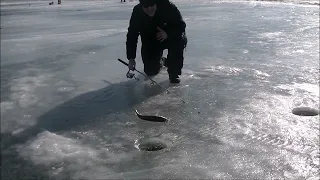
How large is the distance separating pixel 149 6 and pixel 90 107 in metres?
1.27

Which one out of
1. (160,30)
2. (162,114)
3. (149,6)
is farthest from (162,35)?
(162,114)

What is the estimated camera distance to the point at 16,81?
420 centimetres

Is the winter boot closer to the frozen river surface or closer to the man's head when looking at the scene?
the frozen river surface

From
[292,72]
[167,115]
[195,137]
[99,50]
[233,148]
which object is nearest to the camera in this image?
[233,148]

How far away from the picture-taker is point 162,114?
327 cm

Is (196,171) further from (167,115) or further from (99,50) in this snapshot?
(99,50)

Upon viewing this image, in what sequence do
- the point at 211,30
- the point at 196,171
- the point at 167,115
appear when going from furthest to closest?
the point at 211,30 < the point at 167,115 < the point at 196,171

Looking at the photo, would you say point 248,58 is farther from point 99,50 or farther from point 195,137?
point 195,137

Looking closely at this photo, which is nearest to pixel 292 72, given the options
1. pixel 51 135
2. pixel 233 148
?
pixel 233 148

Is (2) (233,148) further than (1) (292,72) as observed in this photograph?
No

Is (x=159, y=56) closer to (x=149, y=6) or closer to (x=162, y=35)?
(x=162, y=35)

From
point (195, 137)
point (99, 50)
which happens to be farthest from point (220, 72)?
point (99, 50)

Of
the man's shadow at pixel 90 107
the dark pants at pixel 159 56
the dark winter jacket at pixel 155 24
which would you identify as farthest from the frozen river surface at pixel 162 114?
the dark winter jacket at pixel 155 24

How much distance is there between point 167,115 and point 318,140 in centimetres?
127
